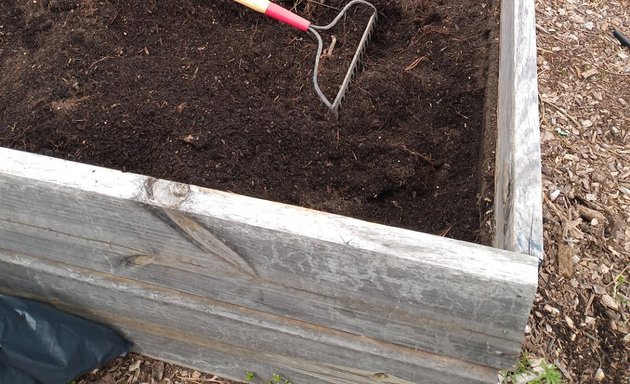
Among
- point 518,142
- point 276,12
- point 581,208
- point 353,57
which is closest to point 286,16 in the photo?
point 276,12

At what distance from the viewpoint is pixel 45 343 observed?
1.92m

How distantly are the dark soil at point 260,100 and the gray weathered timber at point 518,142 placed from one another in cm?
20

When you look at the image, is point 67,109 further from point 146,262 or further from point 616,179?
point 616,179

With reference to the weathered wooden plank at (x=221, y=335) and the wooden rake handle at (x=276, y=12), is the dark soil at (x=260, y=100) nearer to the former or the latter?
the wooden rake handle at (x=276, y=12)

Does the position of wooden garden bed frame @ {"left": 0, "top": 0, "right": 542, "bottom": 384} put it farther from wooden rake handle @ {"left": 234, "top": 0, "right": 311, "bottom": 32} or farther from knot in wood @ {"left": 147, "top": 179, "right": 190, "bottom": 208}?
wooden rake handle @ {"left": 234, "top": 0, "right": 311, "bottom": 32}

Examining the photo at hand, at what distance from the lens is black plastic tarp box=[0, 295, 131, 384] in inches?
73.5

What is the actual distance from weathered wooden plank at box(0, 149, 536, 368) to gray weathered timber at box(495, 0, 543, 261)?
0.13 meters

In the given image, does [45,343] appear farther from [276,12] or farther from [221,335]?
[276,12]

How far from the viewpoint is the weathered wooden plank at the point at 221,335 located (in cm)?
162

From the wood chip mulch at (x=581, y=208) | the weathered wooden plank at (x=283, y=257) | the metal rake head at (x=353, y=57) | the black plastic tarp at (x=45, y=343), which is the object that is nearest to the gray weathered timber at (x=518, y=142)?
the weathered wooden plank at (x=283, y=257)

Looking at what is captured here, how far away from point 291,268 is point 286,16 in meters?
1.27

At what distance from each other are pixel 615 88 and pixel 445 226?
5.38 feet

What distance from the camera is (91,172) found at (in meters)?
1.50

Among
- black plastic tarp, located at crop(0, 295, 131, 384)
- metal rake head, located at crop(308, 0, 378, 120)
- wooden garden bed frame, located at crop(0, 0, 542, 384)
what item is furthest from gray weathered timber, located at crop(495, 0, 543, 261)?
black plastic tarp, located at crop(0, 295, 131, 384)
